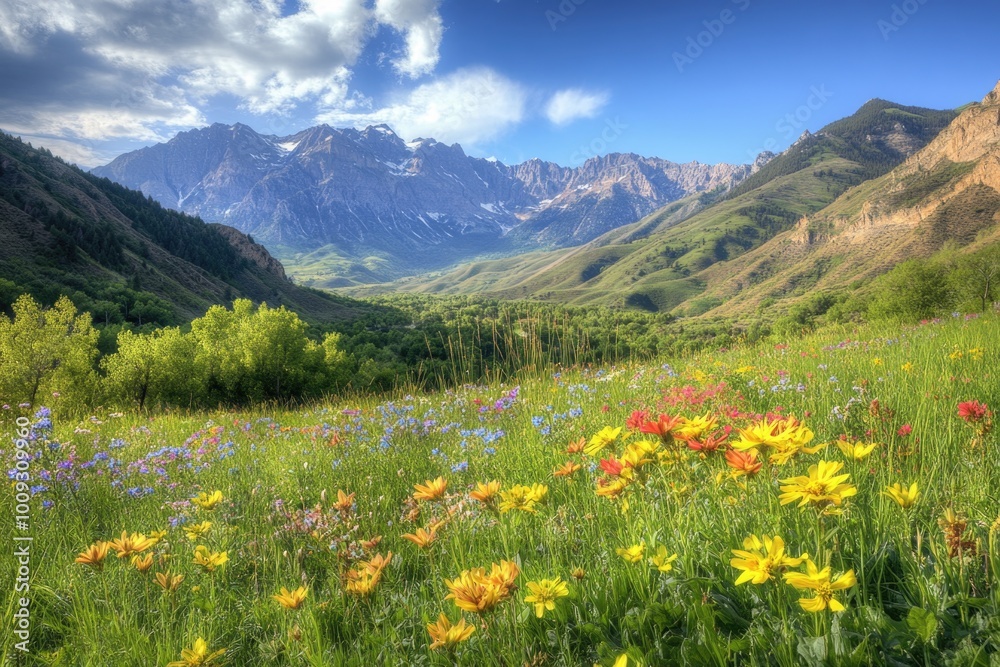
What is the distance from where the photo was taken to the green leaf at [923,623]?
118 cm

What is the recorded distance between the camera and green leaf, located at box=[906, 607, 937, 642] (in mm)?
1182

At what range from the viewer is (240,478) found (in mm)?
4312

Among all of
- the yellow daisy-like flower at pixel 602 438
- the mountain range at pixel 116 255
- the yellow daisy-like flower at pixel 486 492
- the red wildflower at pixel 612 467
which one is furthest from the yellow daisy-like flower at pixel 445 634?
the mountain range at pixel 116 255

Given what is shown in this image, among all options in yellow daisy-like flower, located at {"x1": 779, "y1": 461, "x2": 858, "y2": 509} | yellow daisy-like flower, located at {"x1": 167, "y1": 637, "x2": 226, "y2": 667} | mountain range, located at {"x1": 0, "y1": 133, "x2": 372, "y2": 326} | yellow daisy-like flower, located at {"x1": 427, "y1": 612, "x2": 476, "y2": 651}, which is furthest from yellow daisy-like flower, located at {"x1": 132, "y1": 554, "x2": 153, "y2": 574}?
mountain range, located at {"x1": 0, "y1": 133, "x2": 372, "y2": 326}

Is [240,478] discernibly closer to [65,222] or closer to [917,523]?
[917,523]

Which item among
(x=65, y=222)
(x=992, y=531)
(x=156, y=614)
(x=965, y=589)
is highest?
(x=65, y=222)

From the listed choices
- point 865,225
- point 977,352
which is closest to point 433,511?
point 977,352

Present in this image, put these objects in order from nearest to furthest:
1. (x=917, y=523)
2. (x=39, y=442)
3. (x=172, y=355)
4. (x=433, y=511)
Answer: (x=917, y=523), (x=433, y=511), (x=39, y=442), (x=172, y=355)

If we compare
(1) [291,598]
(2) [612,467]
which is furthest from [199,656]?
(2) [612,467]

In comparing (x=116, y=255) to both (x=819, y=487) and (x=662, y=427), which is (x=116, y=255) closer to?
(x=662, y=427)

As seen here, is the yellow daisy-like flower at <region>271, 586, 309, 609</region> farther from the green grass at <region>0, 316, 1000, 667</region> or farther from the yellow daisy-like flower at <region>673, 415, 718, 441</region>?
the yellow daisy-like flower at <region>673, 415, 718, 441</region>

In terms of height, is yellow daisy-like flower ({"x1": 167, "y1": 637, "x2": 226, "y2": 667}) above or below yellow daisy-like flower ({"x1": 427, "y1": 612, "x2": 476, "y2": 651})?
below

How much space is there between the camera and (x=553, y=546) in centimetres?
227

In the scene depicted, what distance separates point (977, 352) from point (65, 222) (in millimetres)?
134448
